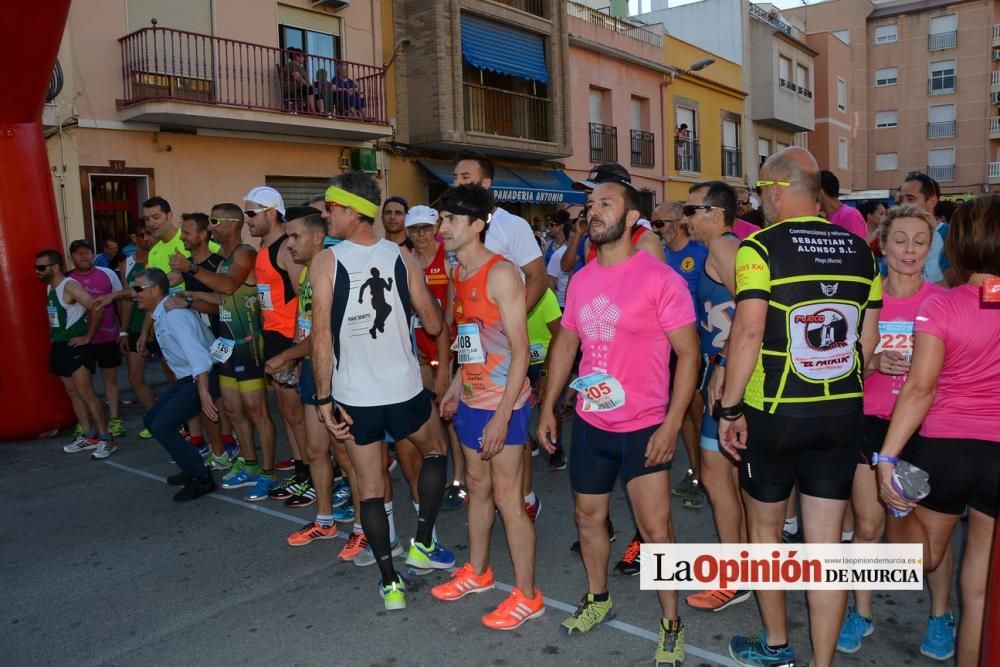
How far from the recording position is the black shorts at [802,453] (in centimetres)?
286

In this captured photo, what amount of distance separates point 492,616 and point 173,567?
209 centimetres

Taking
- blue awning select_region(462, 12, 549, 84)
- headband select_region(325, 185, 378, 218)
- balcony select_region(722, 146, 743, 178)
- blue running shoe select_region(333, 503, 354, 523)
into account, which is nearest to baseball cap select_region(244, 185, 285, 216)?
headband select_region(325, 185, 378, 218)

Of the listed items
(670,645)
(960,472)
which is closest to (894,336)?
(960,472)

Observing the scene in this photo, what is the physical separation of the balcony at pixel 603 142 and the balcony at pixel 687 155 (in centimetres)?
387

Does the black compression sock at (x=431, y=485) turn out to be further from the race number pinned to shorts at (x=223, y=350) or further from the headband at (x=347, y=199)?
the race number pinned to shorts at (x=223, y=350)

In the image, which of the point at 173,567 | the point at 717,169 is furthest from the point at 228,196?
the point at 717,169

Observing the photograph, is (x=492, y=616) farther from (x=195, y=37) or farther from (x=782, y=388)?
(x=195, y=37)

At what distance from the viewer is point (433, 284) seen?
5871 millimetres

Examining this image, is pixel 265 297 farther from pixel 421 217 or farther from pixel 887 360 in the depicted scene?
pixel 887 360

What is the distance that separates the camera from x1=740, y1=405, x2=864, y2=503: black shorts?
9.37ft

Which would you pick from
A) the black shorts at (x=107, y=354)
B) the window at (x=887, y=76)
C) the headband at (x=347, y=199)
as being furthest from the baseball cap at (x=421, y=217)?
the window at (x=887, y=76)

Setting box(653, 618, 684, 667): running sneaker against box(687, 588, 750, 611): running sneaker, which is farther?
box(687, 588, 750, 611): running sneaker

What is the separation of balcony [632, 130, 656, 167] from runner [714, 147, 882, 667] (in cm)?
2255

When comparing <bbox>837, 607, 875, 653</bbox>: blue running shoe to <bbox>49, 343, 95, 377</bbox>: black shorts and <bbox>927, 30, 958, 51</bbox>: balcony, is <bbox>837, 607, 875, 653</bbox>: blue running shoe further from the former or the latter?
<bbox>927, 30, 958, 51</bbox>: balcony
